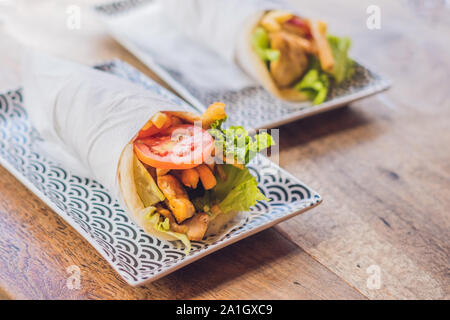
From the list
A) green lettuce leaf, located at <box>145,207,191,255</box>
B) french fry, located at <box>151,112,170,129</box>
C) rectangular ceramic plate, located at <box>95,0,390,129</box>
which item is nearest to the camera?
green lettuce leaf, located at <box>145,207,191,255</box>

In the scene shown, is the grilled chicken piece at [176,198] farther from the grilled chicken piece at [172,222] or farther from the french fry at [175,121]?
the french fry at [175,121]

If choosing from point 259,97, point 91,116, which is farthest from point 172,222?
point 259,97

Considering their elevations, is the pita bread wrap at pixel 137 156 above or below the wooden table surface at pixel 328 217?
above

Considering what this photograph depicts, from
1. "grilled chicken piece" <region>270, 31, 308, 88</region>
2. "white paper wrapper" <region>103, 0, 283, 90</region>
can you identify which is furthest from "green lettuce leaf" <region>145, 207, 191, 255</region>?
"grilled chicken piece" <region>270, 31, 308, 88</region>

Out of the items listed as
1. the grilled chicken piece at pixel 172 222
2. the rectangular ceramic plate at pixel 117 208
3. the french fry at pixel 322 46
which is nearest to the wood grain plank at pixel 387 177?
the rectangular ceramic plate at pixel 117 208

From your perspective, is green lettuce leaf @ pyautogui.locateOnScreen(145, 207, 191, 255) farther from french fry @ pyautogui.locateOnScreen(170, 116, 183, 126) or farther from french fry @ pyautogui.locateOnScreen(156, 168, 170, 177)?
french fry @ pyautogui.locateOnScreen(170, 116, 183, 126)

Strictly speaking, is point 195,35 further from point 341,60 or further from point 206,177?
point 206,177
